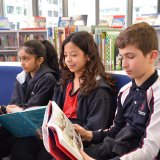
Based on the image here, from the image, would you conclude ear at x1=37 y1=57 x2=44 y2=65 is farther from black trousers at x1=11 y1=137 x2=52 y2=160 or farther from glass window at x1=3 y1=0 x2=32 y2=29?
glass window at x1=3 y1=0 x2=32 y2=29

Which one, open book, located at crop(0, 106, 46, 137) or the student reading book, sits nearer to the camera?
open book, located at crop(0, 106, 46, 137)

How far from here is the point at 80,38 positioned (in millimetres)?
1551

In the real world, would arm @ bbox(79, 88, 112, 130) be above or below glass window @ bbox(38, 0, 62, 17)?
below

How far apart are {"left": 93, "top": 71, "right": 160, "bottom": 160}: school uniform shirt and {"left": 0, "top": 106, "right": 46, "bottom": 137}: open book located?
0.36 m

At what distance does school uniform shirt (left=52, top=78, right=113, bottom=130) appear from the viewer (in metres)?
1.42

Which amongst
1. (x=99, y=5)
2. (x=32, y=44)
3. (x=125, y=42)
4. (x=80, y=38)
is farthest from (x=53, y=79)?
(x=99, y=5)

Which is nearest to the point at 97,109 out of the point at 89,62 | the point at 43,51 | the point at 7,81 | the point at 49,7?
the point at 89,62

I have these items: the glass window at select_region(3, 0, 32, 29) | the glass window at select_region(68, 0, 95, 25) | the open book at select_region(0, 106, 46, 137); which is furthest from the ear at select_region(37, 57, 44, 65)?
the glass window at select_region(3, 0, 32, 29)

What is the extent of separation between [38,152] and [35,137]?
0.35 ft

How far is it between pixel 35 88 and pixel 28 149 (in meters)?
0.44

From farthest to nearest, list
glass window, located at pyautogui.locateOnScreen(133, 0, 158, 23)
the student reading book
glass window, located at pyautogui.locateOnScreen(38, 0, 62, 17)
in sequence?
glass window, located at pyautogui.locateOnScreen(38, 0, 62, 17)
glass window, located at pyautogui.locateOnScreen(133, 0, 158, 23)
the student reading book

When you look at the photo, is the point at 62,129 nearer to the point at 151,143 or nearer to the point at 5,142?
the point at 151,143

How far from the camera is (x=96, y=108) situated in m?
1.44

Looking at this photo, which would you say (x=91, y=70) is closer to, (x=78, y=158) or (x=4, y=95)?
(x=78, y=158)
